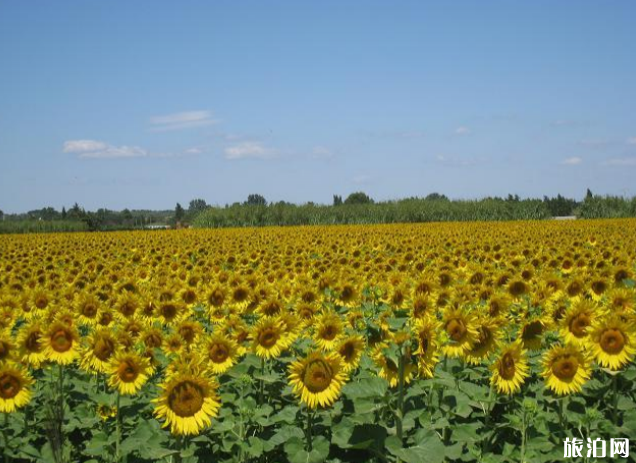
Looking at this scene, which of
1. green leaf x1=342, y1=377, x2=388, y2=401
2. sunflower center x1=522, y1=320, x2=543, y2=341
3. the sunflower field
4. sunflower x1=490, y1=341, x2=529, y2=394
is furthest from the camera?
sunflower center x1=522, y1=320, x2=543, y2=341

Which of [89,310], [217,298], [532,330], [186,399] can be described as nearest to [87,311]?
[89,310]

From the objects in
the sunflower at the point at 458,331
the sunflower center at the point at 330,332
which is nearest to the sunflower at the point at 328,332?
the sunflower center at the point at 330,332

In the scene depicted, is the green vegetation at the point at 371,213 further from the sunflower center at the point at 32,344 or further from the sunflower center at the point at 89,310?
the sunflower center at the point at 32,344

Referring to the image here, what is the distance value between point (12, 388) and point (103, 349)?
28.2 inches

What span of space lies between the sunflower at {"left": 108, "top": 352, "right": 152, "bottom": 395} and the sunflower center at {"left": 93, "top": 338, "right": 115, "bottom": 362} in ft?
1.10

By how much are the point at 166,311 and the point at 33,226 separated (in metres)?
49.4

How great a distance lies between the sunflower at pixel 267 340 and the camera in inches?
213

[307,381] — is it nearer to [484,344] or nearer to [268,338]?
[268,338]

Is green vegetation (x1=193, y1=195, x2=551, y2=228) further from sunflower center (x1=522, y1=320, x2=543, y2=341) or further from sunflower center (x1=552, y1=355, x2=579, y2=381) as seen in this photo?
sunflower center (x1=552, y1=355, x2=579, y2=381)

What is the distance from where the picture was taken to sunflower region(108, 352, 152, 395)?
195 inches

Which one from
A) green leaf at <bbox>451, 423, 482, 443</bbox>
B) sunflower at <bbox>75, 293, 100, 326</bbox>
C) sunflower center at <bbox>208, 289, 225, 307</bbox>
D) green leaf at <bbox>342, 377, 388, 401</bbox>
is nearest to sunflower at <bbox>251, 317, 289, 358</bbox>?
green leaf at <bbox>342, 377, 388, 401</bbox>

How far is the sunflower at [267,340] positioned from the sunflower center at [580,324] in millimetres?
2542

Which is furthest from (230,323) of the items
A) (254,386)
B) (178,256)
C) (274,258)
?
(178,256)

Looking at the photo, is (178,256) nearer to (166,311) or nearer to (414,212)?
(166,311)
